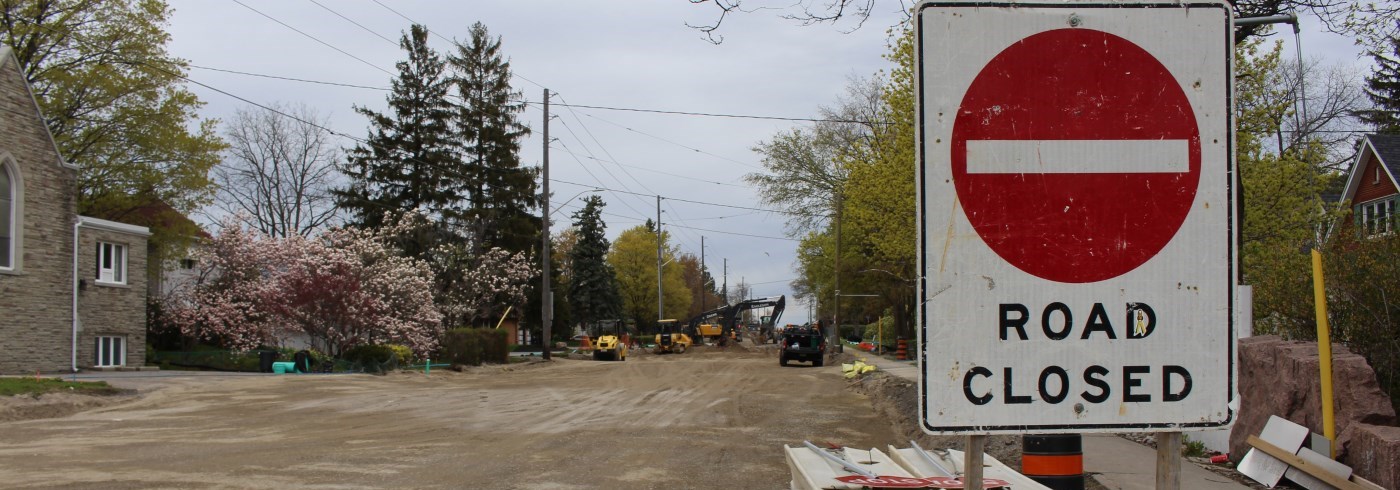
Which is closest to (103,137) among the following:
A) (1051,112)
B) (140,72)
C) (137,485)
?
(140,72)

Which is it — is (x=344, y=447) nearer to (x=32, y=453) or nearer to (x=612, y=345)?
(x=32, y=453)

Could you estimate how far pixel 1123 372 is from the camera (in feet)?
8.53

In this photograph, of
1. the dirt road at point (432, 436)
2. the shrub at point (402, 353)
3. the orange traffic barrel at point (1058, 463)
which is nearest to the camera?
the orange traffic barrel at point (1058, 463)

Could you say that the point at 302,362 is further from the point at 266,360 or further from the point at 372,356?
the point at 372,356

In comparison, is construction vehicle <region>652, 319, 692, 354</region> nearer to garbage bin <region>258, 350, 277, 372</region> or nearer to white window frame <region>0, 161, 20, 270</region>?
garbage bin <region>258, 350, 277, 372</region>

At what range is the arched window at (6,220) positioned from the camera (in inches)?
1061

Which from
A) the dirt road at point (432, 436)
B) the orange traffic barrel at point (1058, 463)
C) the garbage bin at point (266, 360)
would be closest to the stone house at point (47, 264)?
the garbage bin at point (266, 360)

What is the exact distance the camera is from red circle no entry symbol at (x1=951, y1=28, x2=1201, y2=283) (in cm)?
258

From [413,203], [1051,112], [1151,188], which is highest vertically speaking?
[413,203]

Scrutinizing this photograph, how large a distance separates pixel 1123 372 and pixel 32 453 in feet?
43.6

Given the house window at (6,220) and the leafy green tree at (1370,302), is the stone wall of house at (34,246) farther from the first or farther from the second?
the leafy green tree at (1370,302)

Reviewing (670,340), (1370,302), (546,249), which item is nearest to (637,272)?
(670,340)

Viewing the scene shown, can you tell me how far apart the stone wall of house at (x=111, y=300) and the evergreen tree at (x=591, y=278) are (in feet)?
154

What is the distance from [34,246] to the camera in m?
27.7
